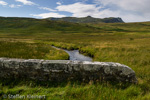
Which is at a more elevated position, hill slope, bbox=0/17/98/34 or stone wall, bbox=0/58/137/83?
hill slope, bbox=0/17/98/34

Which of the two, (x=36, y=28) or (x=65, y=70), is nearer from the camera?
(x=65, y=70)

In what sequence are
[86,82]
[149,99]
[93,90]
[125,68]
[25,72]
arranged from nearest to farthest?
[149,99] < [93,90] < [125,68] < [86,82] < [25,72]

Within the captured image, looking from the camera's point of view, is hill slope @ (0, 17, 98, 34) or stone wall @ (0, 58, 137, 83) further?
hill slope @ (0, 17, 98, 34)

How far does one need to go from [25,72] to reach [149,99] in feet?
20.5

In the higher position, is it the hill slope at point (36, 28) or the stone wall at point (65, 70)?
the hill slope at point (36, 28)

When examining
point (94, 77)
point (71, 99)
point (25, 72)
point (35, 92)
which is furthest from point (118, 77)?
point (25, 72)

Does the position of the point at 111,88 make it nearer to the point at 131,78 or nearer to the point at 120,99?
the point at 120,99

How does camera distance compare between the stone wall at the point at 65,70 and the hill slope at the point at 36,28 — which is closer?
the stone wall at the point at 65,70

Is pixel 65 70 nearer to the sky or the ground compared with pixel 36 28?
nearer to the ground

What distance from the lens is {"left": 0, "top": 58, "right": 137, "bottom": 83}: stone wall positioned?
5.00 meters

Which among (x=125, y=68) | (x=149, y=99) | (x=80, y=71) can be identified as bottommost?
(x=149, y=99)

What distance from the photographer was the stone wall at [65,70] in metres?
5.00

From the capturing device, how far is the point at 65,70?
210 inches

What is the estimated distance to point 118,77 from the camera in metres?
5.03
